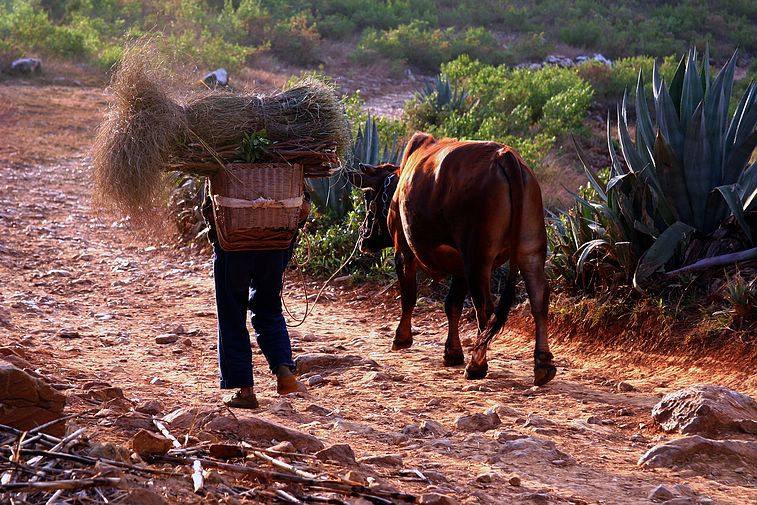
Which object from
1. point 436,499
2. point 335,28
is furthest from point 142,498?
point 335,28

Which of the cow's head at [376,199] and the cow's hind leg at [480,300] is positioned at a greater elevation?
the cow's head at [376,199]

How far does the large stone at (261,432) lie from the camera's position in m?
4.27

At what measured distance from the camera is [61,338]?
6.93m

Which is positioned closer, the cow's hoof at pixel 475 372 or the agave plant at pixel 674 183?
the cow's hoof at pixel 475 372

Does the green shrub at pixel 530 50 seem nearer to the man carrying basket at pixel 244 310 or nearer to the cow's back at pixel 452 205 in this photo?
the cow's back at pixel 452 205

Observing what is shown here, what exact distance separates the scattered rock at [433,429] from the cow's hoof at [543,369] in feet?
3.89

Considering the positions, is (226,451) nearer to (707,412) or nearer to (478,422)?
(478,422)

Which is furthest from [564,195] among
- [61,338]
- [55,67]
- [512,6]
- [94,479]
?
[512,6]

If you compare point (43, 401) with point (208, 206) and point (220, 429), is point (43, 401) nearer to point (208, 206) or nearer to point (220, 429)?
point (220, 429)

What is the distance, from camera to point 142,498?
119 inches

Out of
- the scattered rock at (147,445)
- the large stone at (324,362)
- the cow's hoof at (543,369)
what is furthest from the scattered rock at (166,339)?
the scattered rock at (147,445)

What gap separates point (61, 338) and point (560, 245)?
12.0 ft

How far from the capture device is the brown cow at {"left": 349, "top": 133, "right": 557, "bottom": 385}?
5.95 m

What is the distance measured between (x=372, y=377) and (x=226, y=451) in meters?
2.39
